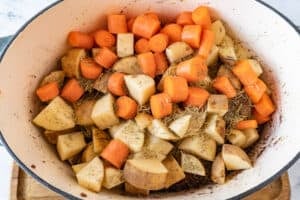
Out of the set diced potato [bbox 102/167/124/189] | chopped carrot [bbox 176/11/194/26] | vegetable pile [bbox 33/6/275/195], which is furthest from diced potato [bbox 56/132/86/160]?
chopped carrot [bbox 176/11/194/26]

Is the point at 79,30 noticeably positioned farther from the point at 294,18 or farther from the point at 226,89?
the point at 294,18

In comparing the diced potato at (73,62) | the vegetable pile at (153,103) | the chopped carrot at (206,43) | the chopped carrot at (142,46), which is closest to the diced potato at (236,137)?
the vegetable pile at (153,103)

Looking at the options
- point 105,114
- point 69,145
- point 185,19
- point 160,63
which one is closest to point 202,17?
point 185,19

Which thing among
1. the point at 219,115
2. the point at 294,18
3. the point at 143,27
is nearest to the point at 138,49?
the point at 143,27

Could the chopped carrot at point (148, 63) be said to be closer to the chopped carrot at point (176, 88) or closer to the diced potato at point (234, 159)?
the chopped carrot at point (176, 88)

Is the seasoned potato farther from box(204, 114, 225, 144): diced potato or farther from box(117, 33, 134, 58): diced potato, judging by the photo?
box(117, 33, 134, 58): diced potato

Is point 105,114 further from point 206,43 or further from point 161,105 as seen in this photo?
point 206,43
